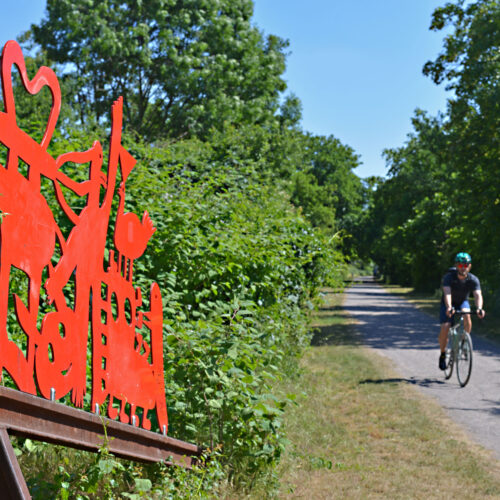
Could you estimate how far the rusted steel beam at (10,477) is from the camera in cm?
246

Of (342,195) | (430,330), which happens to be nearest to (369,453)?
(430,330)

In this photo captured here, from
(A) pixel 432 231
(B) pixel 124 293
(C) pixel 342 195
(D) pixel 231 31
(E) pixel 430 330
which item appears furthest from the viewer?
(C) pixel 342 195

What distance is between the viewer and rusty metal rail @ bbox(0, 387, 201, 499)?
2.50 metres

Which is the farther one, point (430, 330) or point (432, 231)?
point (432, 231)

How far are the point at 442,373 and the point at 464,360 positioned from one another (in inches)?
53.5

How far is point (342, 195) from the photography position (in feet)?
226

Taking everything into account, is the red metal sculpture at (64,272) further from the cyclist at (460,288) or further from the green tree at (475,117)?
the green tree at (475,117)

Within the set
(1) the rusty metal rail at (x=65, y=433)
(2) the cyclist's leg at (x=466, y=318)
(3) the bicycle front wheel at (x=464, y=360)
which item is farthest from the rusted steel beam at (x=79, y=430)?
(2) the cyclist's leg at (x=466, y=318)

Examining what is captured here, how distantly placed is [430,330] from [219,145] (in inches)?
322

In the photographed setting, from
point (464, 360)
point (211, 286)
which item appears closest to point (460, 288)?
point (464, 360)

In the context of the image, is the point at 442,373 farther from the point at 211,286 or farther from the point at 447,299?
the point at 211,286

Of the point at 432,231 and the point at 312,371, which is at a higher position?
the point at 432,231

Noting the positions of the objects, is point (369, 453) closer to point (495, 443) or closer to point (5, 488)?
point (495, 443)

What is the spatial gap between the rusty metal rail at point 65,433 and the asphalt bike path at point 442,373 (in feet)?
12.4
